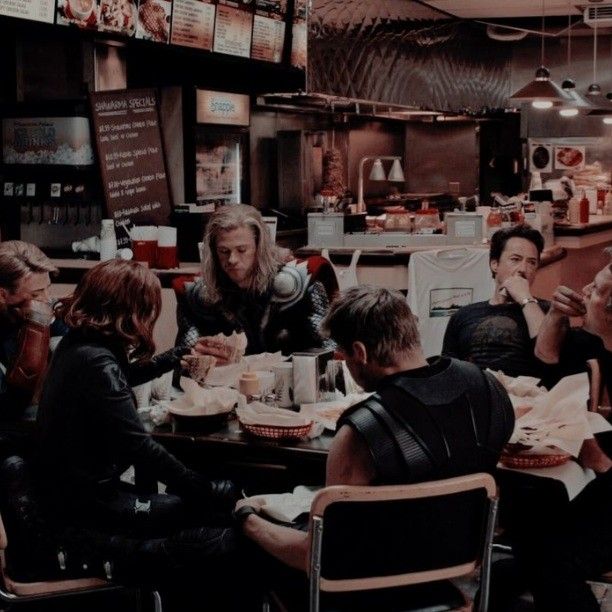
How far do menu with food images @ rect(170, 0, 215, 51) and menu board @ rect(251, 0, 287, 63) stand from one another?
27.8 inches

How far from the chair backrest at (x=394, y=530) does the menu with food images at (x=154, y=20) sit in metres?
5.87

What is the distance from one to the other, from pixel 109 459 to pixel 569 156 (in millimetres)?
12255

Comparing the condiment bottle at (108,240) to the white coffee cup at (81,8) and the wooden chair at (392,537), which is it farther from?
the wooden chair at (392,537)

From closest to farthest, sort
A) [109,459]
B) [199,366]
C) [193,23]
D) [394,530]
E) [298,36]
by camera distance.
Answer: [394,530] < [109,459] < [199,366] < [193,23] < [298,36]

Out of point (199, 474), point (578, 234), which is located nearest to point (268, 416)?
point (199, 474)

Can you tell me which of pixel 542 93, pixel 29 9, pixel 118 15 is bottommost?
pixel 542 93

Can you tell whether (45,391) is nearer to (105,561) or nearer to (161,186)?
(105,561)

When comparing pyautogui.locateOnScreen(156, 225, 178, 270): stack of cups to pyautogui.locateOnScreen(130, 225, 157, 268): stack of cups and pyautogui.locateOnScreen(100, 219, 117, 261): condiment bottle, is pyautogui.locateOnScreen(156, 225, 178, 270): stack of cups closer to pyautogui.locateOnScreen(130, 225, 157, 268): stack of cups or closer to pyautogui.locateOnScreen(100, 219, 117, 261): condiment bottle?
pyautogui.locateOnScreen(130, 225, 157, 268): stack of cups

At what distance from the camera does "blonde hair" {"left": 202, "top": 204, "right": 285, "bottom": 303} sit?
178 inches

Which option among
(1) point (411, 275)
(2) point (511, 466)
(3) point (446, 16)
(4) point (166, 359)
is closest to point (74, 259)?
(1) point (411, 275)

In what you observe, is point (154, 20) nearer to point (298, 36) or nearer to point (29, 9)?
point (29, 9)

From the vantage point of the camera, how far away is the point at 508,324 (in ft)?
14.0

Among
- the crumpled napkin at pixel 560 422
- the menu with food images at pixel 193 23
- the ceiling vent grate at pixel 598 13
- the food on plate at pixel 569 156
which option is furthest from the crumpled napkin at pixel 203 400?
the food on plate at pixel 569 156

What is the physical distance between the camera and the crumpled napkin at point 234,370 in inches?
149
